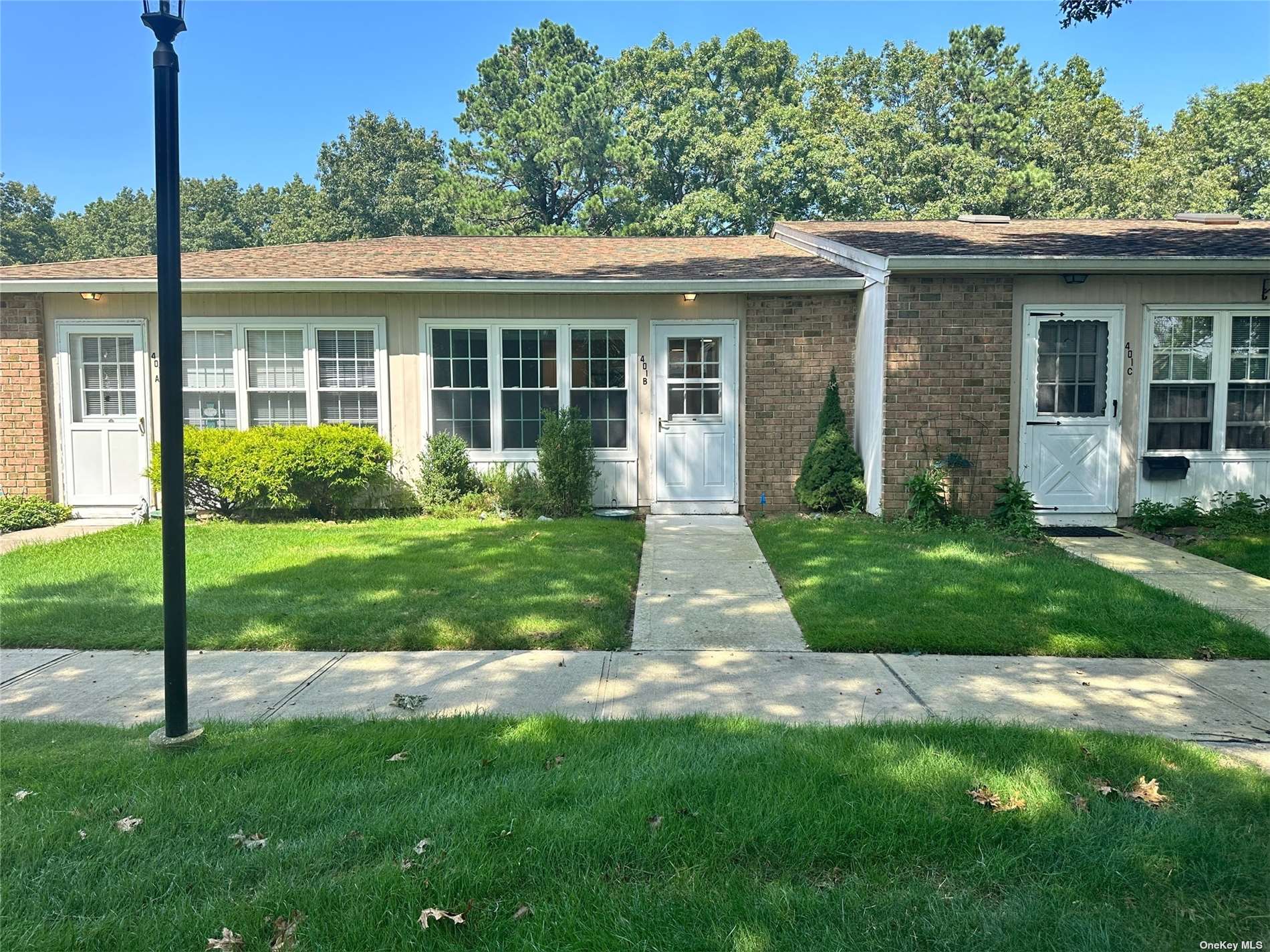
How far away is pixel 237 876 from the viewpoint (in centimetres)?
259

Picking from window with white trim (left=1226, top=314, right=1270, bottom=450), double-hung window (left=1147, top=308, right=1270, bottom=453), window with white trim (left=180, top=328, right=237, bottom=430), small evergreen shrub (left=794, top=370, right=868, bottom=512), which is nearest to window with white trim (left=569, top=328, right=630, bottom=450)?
small evergreen shrub (left=794, top=370, right=868, bottom=512)

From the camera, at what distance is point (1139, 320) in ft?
31.4

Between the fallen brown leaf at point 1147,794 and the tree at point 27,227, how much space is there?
176 ft

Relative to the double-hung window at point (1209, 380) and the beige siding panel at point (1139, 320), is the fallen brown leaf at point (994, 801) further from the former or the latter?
the double-hung window at point (1209, 380)

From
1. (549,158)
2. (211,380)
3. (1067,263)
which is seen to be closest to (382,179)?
(549,158)

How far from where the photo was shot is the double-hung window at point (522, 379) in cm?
1063

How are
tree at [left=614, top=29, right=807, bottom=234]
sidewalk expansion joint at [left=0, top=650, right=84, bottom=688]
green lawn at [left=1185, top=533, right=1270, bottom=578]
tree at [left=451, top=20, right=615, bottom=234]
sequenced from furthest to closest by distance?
tree at [left=451, top=20, right=615, bottom=234] → tree at [left=614, top=29, right=807, bottom=234] → green lawn at [left=1185, top=533, right=1270, bottom=578] → sidewalk expansion joint at [left=0, top=650, right=84, bottom=688]

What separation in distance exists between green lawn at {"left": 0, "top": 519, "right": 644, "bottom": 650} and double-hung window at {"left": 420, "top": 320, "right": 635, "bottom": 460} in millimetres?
1732

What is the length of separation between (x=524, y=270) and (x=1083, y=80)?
3109cm

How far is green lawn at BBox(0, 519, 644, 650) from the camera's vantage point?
5.50 meters

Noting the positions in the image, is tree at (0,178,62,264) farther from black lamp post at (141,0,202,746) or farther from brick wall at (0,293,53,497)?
black lamp post at (141,0,202,746)

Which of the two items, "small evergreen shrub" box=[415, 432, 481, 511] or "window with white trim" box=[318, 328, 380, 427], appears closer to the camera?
"small evergreen shrub" box=[415, 432, 481, 511]

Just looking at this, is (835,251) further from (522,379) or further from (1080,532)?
(1080,532)

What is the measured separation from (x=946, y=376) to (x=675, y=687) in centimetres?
619
